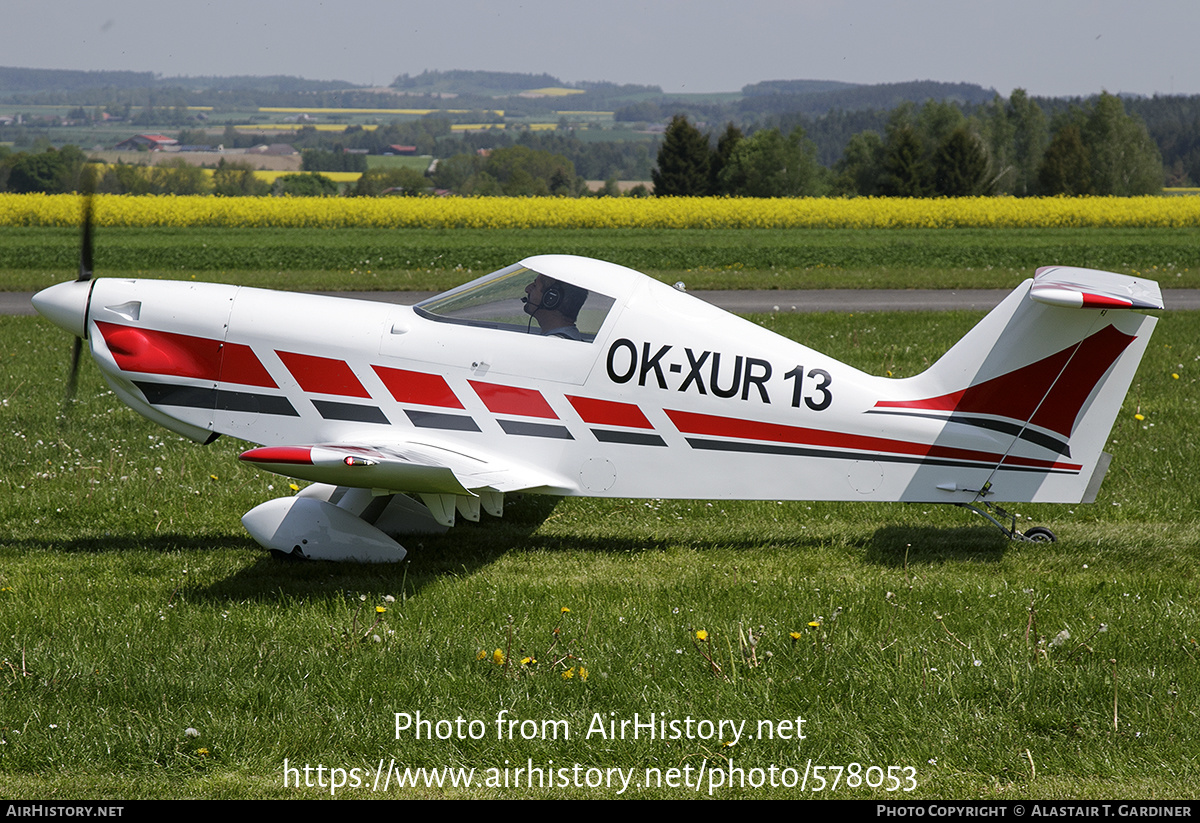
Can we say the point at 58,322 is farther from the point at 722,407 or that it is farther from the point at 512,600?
the point at 722,407

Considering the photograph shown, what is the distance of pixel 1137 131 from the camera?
257ft

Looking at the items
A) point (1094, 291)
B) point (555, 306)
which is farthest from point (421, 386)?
point (1094, 291)

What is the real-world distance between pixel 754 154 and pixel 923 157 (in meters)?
11.8

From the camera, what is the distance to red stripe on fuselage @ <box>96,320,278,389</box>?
673cm

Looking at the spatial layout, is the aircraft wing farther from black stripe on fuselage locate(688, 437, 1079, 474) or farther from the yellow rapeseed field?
the yellow rapeseed field

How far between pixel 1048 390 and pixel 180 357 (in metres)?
5.87

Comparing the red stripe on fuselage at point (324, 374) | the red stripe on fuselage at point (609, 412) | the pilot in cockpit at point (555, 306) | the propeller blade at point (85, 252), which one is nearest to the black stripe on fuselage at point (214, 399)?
the red stripe on fuselage at point (324, 374)

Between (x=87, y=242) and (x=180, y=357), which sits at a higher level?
(x=87, y=242)

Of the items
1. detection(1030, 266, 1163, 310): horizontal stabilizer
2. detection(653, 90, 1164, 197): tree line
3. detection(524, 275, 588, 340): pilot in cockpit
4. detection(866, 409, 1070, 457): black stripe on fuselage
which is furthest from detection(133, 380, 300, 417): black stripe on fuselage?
detection(653, 90, 1164, 197): tree line

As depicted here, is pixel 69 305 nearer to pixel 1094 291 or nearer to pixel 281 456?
pixel 281 456

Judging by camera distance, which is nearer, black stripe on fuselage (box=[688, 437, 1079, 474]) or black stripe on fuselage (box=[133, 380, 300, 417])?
black stripe on fuselage (box=[688, 437, 1079, 474])

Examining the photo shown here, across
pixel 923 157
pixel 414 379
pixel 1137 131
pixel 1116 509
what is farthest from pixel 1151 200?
pixel 414 379

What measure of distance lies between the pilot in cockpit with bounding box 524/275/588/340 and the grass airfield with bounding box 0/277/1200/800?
1.67m

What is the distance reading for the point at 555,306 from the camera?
6.70 meters
